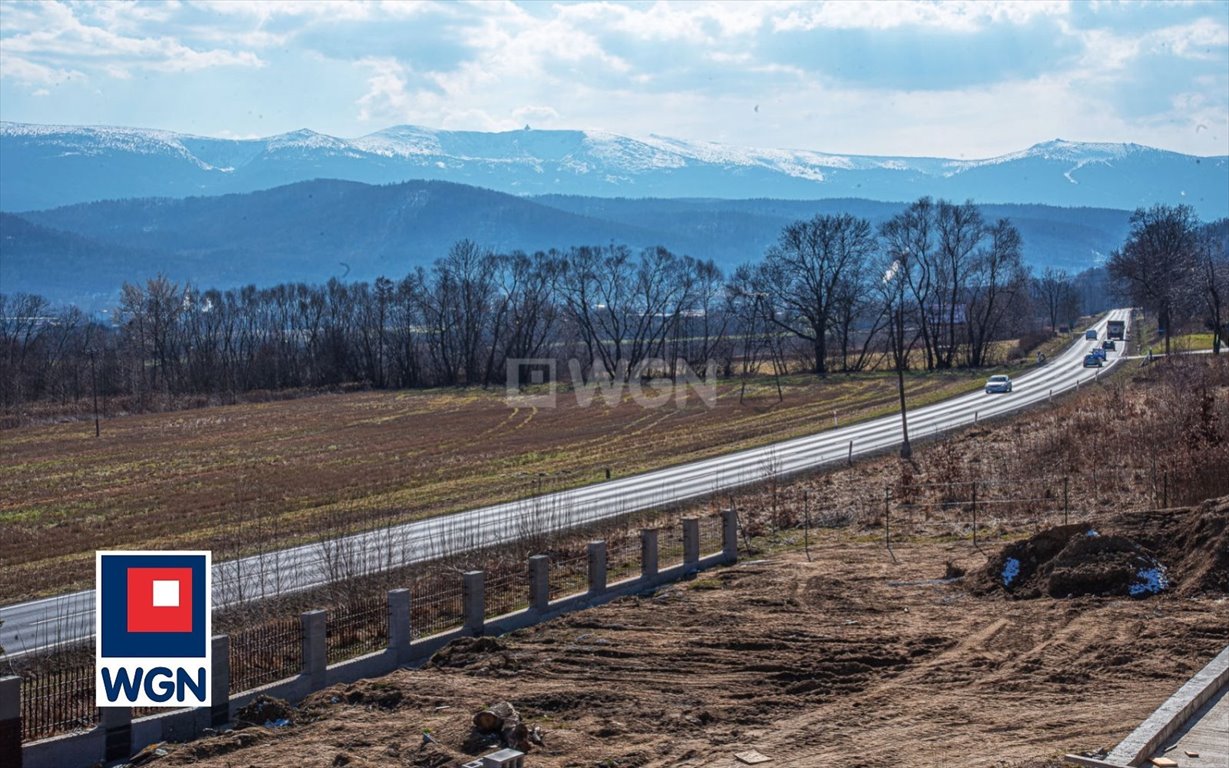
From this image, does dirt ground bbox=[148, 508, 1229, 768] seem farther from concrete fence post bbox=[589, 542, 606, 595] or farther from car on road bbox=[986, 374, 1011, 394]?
car on road bbox=[986, 374, 1011, 394]

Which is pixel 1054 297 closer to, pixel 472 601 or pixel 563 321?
pixel 563 321

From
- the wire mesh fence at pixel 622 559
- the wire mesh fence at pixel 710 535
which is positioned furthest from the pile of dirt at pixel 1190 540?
the wire mesh fence at pixel 622 559

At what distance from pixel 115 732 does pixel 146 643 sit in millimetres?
1899

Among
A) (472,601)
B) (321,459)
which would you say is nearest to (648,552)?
(472,601)

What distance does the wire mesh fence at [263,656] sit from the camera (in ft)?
56.9

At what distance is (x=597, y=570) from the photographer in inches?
922

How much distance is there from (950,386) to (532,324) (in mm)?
57257

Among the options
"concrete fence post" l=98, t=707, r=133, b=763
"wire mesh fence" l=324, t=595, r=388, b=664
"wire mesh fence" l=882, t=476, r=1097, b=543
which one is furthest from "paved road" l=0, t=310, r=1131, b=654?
"wire mesh fence" l=882, t=476, r=1097, b=543

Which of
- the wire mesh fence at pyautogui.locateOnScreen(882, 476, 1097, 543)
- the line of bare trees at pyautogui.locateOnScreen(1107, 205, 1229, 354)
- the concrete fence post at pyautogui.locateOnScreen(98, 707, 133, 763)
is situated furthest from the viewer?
the line of bare trees at pyautogui.locateOnScreen(1107, 205, 1229, 354)

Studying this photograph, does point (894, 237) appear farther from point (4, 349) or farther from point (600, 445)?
point (4, 349)

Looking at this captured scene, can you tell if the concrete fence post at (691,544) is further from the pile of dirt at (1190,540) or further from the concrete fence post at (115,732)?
the concrete fence post at (115,732)

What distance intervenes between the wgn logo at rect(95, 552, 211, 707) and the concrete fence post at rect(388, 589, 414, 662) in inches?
116

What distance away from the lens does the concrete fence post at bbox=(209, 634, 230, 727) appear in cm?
1588

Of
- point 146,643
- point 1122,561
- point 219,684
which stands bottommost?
point 219,684
